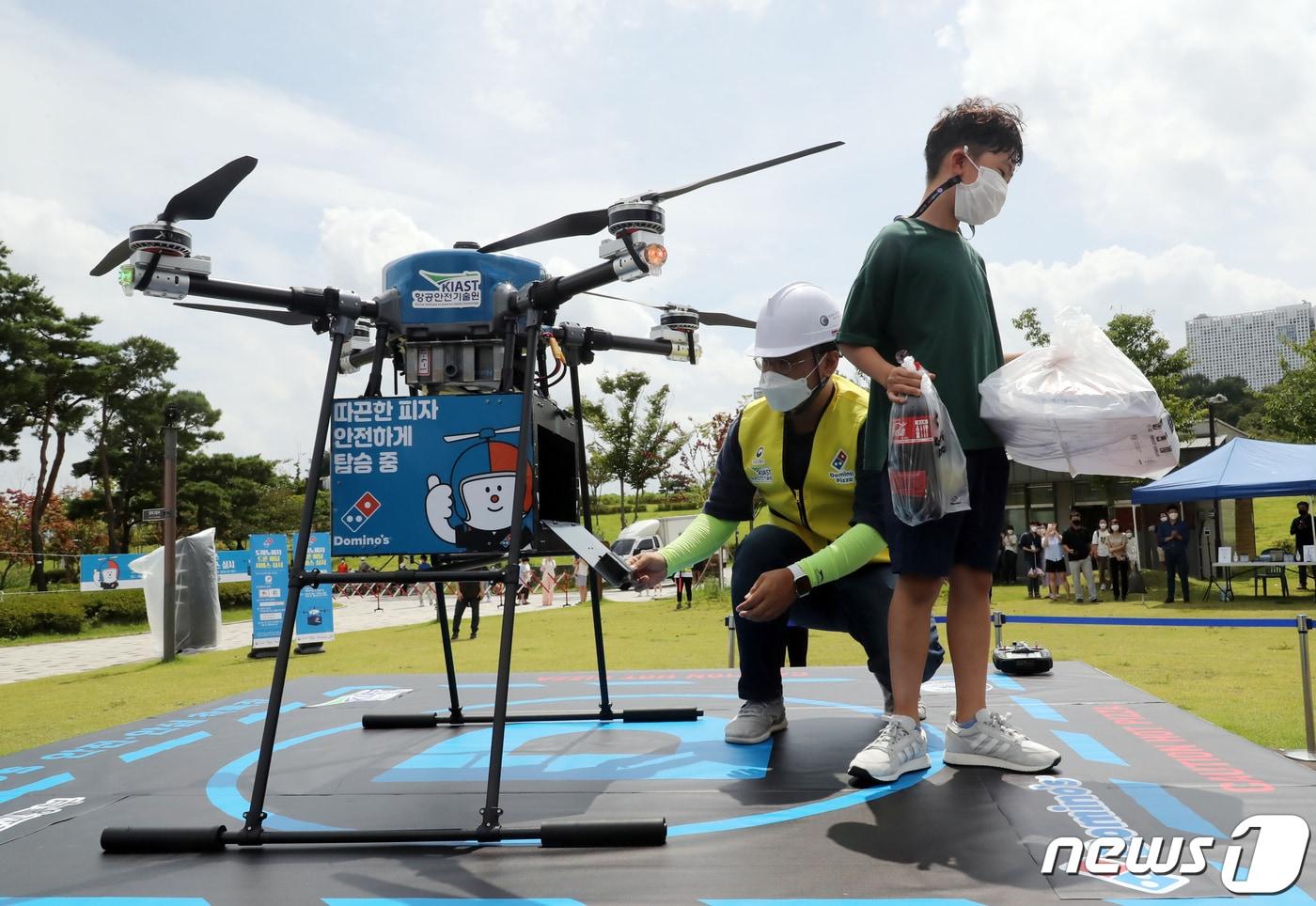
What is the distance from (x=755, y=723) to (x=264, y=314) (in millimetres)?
2635

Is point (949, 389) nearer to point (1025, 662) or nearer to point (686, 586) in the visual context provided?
point (1025, 662)

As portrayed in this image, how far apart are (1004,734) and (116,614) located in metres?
23.3

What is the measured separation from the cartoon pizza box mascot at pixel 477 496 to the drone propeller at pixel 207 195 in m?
1.05

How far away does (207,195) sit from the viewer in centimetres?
285

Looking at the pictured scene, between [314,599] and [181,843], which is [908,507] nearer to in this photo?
[181,843]

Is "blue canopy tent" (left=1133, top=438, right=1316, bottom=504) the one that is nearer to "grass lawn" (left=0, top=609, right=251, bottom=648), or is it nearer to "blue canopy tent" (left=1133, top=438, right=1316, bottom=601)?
"blue canopy tent" (left=1133, top=438, right=1316, bottom=601)

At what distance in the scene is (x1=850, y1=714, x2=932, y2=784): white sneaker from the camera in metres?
2.85

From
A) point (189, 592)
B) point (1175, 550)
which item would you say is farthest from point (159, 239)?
point (1175, 550)

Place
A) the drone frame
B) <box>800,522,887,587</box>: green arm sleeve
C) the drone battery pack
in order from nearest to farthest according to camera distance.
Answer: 1. the drone frame
2. <box>800,522,887,587</box>: green arm sleeve
3. the drone battery pack

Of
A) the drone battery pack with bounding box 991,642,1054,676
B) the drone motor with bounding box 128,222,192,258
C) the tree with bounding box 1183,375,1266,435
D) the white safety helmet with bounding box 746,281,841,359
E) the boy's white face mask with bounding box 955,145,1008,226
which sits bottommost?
the drone battery pack with bounding box 991,642,1054,676

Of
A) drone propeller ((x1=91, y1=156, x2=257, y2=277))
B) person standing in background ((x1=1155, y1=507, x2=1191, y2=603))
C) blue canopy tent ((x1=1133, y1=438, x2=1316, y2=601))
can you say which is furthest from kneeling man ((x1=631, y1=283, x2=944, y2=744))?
person standing in background ((x1=1155, y1=507, x2=1191, y2=603))

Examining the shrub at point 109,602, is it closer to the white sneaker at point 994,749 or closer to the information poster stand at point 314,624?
the information poster stand at point 314,624

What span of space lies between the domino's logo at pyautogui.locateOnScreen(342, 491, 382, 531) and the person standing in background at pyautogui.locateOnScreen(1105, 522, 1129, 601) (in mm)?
17187

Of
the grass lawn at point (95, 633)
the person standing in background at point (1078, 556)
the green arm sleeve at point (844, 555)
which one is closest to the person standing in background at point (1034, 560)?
the person standing in background at point (1078, 556)
